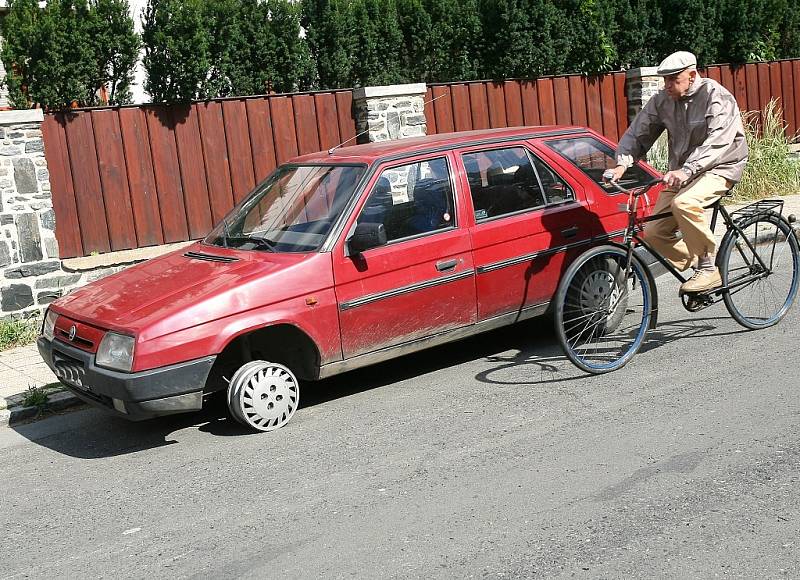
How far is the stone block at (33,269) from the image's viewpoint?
10.0 m

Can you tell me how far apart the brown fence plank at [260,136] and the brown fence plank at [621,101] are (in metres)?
6.22

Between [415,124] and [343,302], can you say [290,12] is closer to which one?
[415,124]

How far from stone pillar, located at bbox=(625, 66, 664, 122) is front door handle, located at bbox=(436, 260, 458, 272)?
9.79m

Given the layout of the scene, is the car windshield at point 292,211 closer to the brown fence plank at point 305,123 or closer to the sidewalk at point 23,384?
the sidewalk at point 23,384

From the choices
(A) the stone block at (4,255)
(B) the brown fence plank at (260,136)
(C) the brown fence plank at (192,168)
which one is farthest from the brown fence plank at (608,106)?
(A) the stone block at (4,255)

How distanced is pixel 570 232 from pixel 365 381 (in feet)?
6.13

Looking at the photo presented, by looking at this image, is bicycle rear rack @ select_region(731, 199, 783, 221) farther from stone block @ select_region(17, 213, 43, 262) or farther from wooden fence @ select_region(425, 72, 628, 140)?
stone block @ select_region(17, 213, 43, 262)

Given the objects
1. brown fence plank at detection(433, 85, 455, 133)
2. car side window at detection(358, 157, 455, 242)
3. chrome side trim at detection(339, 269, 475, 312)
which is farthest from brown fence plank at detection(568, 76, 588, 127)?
chrome side trim at detection(339, 269, 475, 312)

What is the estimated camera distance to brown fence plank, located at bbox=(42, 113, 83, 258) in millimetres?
10664

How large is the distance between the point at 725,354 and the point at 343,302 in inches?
110

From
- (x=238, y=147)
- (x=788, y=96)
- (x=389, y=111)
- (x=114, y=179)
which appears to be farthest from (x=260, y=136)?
(x=788, y=96)

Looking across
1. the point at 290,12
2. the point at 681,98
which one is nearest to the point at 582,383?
the point at 681,98

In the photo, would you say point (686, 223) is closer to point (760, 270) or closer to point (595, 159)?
point (760, 270)

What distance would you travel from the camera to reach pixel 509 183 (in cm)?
726
